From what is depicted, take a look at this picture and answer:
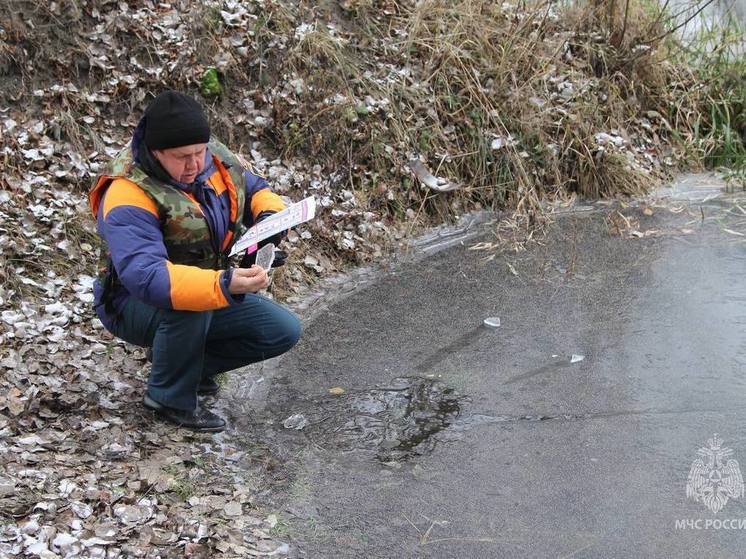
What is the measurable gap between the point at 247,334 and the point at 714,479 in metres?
2.36

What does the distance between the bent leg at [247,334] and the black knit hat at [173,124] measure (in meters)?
0.95

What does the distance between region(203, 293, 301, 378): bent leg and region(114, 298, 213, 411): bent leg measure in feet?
0.51

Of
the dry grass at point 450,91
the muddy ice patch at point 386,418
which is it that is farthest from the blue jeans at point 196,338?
the dry grass at point 450,91

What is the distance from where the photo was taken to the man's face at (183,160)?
4.14m

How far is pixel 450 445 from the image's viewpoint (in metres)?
4.56

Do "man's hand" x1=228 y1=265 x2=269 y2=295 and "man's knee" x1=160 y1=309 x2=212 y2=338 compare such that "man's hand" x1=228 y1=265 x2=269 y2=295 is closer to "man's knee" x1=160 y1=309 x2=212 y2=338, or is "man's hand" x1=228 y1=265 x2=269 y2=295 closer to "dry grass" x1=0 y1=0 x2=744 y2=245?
"man's knee" x1=160 y1=309 x2=212 y2=338

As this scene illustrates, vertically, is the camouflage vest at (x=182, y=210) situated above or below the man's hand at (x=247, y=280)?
above

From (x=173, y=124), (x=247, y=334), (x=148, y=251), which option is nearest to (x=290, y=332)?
(x=247, y=334)

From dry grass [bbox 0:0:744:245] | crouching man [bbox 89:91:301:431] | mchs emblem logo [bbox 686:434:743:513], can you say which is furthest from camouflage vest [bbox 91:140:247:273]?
dry grass [bbox 0:0:744:245]

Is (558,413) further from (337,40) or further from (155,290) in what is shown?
(337,40)

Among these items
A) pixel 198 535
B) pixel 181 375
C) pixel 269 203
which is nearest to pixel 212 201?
pixel 269 203

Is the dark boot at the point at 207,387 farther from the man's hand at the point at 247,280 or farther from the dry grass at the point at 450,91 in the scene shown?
the dry grass at the point at 450,91

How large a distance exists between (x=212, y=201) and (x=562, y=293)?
3.04 m

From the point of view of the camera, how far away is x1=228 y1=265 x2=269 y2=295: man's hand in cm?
399
